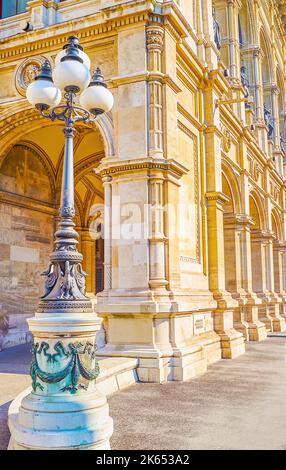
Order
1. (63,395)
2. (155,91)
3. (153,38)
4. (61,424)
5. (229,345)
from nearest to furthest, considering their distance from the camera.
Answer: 1. (61,424)
2. (63,395)
3. (155,91)
4. (153,38)
5. (229,345)

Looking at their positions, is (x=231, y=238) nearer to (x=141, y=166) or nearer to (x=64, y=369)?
(x=141, y=166)

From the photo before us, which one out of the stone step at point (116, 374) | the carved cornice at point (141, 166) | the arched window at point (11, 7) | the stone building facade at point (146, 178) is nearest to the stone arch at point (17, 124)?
the stone building facade at point (146, 178)

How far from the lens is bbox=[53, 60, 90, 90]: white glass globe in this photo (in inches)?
220

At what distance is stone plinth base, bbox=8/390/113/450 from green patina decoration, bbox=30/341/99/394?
12 cm

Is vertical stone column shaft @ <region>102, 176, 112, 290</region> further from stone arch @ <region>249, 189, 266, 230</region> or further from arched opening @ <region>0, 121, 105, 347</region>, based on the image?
stone arch @ <region>249, 189, 266, 230</region>

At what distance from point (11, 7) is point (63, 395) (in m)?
11.9

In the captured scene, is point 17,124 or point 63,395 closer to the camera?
point 63,395

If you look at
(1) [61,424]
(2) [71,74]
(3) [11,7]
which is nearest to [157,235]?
(2) [71,74]

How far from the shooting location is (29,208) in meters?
13.6

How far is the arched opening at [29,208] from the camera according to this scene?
12.7 metres

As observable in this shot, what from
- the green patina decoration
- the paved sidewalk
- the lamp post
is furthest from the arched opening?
the green patina decoration

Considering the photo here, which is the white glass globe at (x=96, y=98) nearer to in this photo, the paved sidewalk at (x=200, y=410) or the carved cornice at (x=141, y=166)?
the carved cornice at (x=141, y=166)
